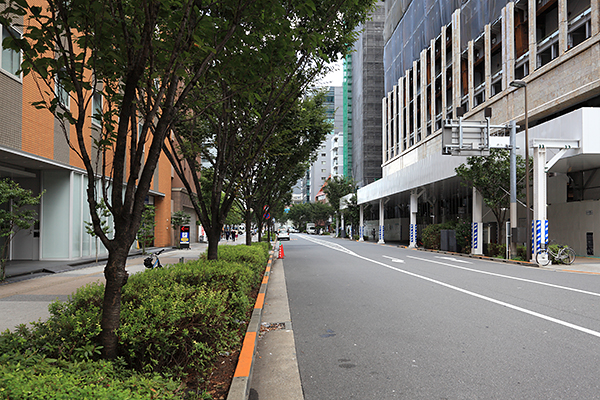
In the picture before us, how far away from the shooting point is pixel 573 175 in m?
24.2

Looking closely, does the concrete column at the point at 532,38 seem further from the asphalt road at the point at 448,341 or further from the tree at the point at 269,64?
the tree at the point at 269,64

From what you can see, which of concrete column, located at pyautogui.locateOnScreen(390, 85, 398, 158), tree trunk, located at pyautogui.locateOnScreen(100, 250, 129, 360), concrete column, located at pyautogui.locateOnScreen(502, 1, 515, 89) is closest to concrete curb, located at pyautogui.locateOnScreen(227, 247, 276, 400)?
tree trunk, located at pyautogui.locateOnScreen(100, 250, 129, 360)

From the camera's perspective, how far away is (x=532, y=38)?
27.0 metres

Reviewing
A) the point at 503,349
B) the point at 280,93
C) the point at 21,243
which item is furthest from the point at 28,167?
the point at 503,349

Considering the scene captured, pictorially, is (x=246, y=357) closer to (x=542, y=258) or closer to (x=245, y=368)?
(x=245, y=368)

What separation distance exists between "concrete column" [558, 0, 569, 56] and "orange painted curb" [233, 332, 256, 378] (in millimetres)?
26806

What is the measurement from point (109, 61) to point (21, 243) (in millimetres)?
17048

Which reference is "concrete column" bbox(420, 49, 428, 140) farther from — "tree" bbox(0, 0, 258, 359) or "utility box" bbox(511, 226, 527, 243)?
"tree" bbox(0, 0, 258, 359)

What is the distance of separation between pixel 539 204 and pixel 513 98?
1348cm

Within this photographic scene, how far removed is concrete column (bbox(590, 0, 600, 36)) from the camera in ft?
71.2

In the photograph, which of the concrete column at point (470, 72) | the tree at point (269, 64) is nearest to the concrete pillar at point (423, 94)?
the concrete column at point (470, 72)

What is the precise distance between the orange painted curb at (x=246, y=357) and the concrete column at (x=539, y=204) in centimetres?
1692

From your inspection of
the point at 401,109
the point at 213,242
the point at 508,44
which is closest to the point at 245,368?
the point at 213,242

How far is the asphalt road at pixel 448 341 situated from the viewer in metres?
4.22
